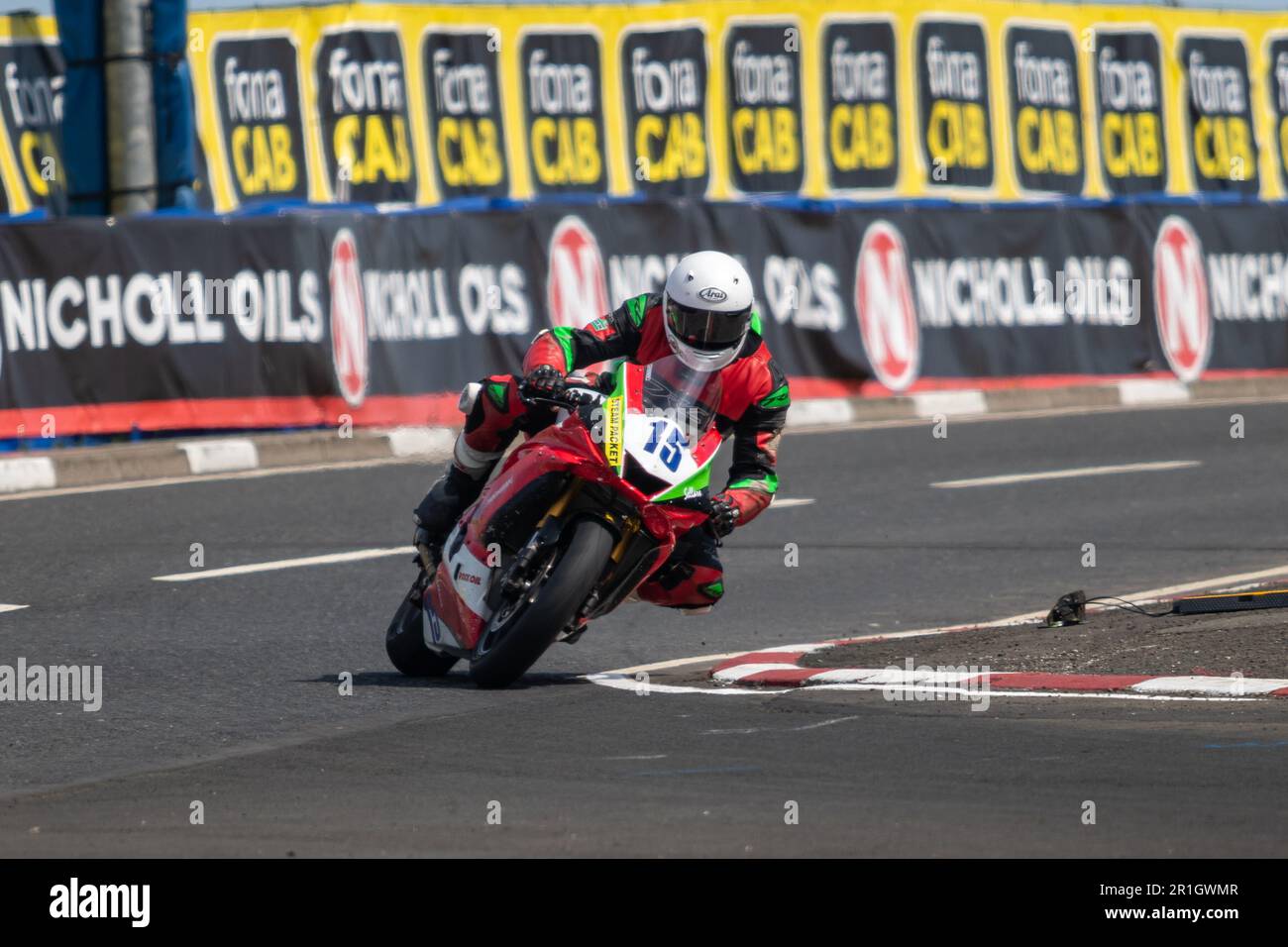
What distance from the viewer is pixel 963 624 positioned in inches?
438

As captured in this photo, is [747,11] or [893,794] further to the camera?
[747,11]

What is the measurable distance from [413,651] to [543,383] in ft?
4.22

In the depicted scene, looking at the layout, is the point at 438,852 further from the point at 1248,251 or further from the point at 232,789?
the point at 1248,251

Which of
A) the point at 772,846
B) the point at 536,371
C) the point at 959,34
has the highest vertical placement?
the point at 959,34

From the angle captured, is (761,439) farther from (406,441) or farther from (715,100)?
(715,100)

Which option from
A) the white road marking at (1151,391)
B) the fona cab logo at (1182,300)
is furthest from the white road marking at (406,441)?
the fona cab logo at (1182,300)

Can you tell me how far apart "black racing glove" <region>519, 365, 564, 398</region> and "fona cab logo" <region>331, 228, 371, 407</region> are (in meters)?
9.19

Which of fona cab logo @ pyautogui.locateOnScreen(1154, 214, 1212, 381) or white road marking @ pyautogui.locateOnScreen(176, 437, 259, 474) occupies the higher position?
fona cab logo @ pyautogui.locateOnScreen(1154, 214, 1212, 381)

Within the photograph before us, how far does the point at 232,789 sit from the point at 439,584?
2075 millimetres

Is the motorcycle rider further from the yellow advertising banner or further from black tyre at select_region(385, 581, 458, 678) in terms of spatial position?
the yellow advertising banner

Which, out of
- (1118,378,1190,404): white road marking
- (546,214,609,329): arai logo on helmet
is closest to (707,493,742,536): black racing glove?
(546,214,609,329): arai logo on helmet

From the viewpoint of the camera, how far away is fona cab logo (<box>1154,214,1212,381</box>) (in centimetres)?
2306

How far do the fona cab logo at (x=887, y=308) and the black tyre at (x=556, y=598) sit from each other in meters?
12.8

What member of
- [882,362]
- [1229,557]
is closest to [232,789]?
[1229,557]
